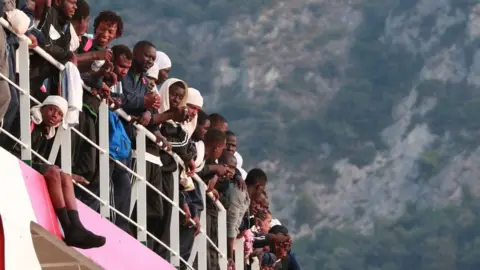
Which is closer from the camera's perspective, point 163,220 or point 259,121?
point 163,220

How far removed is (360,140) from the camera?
18438 centimetres

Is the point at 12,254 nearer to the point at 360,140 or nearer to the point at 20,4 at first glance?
the point at 20,4

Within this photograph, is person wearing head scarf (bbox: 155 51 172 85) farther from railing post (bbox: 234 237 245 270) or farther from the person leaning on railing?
the person leaning on railing

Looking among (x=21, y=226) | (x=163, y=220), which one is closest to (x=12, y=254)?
(x=21, y=226)

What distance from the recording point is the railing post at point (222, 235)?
2306cm

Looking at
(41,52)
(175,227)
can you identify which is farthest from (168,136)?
(41,52)

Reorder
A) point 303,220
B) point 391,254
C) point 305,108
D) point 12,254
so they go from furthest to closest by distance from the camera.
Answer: point 305,108
point 303,220
point 391,254
point 12,254

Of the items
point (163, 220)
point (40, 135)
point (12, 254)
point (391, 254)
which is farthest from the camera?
point (391, 254)

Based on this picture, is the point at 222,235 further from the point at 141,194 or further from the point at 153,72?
the point at 141,194

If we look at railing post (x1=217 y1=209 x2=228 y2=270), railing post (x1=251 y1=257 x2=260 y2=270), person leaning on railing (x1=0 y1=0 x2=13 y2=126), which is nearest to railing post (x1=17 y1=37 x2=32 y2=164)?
person leaning on railing (x1=0 y1=0 x2=13 y2=126)

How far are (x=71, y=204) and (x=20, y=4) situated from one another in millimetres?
2271

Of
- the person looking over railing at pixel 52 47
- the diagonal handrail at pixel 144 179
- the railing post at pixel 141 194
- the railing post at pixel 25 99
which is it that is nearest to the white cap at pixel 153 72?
the diagonal handrail at pixel 144 179

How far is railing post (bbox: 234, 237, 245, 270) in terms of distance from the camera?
78.9 feet

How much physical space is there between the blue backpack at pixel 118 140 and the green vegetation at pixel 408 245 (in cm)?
12456
